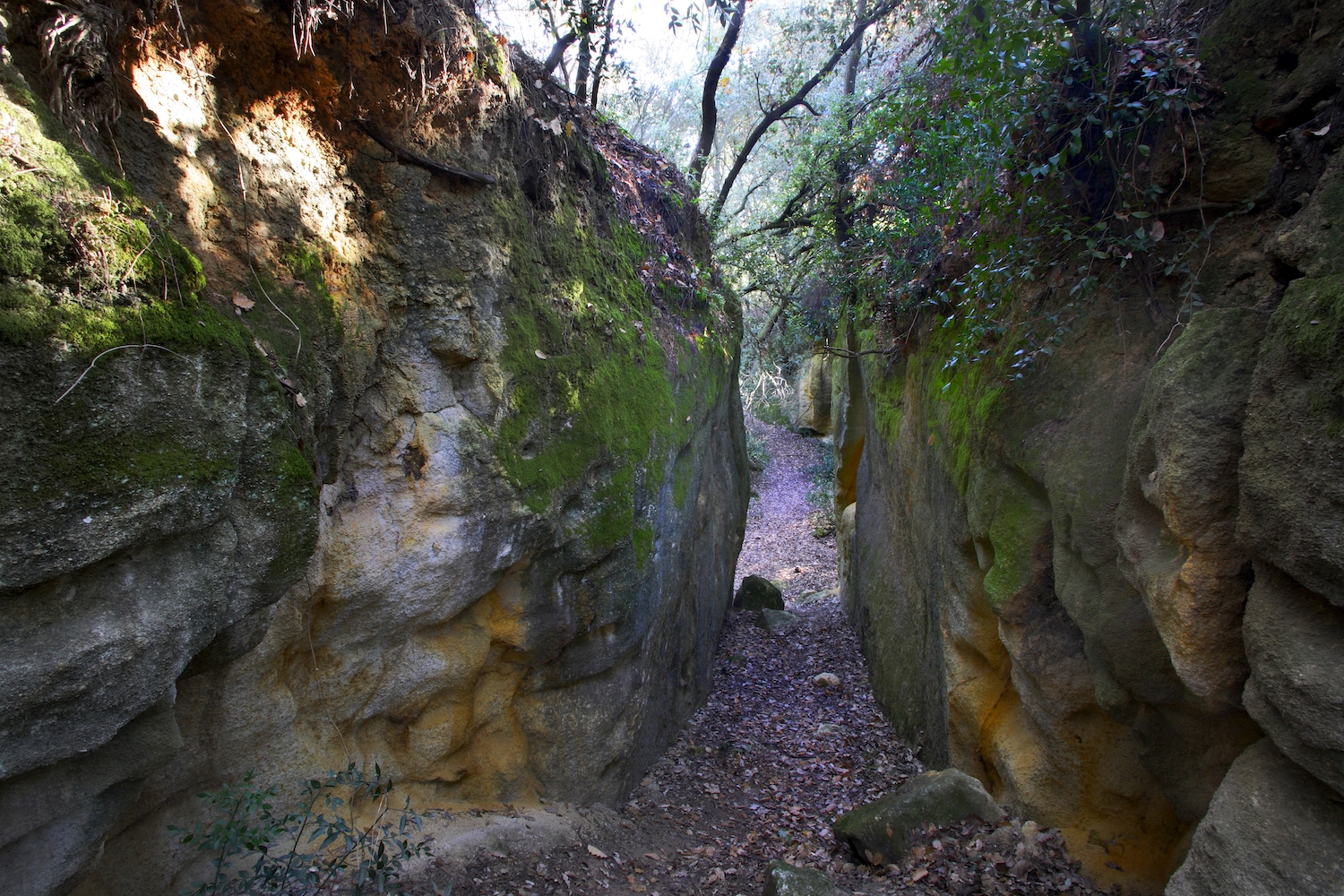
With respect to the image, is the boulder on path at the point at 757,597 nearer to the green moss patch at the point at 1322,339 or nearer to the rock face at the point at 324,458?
the rock face at the point at 324,458

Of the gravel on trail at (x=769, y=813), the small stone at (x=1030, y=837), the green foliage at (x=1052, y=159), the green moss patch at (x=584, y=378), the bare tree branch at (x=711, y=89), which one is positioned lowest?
→ the gravel on trail at (x=769, y=813)

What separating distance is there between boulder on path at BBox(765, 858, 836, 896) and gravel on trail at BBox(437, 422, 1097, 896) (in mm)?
259

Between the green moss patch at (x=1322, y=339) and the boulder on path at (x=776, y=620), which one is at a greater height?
the green moss patch at (x=1322, y=339)

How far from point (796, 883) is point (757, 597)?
7.33m

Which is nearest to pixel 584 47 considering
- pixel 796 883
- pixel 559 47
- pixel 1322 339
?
pixel 559 47

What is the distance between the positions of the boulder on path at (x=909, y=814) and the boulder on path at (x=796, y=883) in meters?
0.64

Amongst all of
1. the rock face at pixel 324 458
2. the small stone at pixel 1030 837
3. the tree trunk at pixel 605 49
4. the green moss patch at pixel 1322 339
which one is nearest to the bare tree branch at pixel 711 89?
the tree trunk at pixel 605 49

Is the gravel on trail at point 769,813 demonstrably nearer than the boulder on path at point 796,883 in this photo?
No

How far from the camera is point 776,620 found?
10633 millimetres

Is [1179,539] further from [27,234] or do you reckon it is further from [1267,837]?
[27,234]

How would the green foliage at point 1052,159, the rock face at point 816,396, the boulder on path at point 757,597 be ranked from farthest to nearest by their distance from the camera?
the rock face at point 816,396 → the boulder on path at point 757,597 → the green foliage at point 1052,159

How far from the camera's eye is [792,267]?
518 inches

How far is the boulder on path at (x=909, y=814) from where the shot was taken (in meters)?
4.60

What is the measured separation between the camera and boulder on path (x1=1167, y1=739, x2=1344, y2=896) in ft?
7.38
